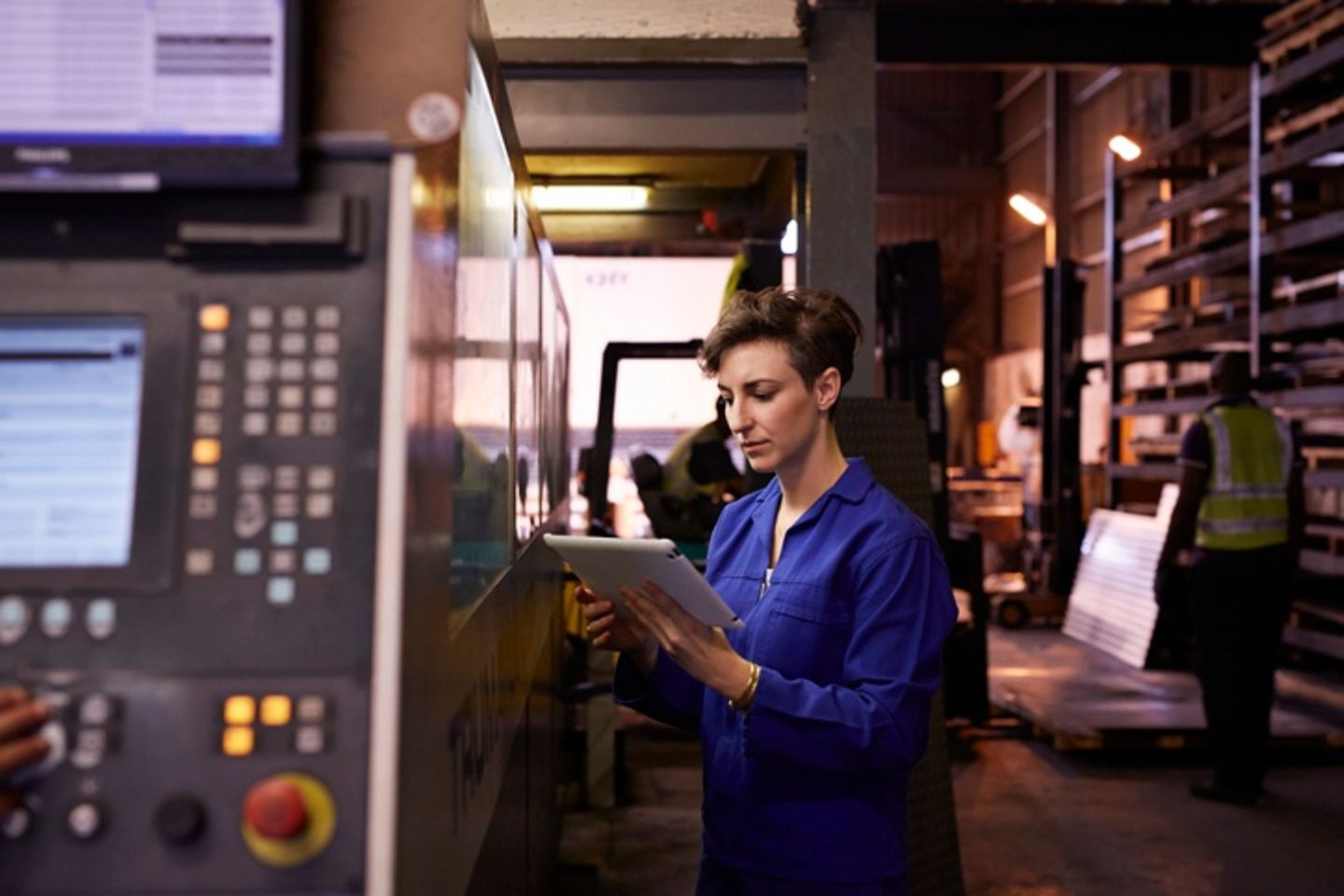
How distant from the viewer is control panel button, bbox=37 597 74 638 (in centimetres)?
112

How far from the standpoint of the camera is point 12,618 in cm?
112

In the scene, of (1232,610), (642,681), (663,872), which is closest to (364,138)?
(642,681)

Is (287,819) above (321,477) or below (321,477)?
below

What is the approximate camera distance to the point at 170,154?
44.8 inches

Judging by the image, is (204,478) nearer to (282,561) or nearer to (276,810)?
(282,561)

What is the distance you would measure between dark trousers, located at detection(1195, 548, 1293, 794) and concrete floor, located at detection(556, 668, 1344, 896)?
344 millimetres

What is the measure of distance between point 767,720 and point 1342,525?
25.7 feet

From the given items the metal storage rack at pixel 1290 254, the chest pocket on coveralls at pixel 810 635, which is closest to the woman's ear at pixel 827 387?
the chest pocket on coveralls at pixel 810 635

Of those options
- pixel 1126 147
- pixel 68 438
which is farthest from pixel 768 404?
pixel 1126 147

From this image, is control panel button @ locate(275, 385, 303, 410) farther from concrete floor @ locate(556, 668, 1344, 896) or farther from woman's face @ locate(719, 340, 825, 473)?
concrete floor @ locate(556, 668, 1344, 896)

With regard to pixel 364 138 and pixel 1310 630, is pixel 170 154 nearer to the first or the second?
pixel 364 138

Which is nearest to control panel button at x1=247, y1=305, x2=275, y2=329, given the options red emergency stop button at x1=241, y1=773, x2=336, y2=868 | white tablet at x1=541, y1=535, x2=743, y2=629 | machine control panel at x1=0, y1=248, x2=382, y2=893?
machine control panel at x1=0, y1=248, x2=382, y2=893

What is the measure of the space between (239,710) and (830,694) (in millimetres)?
1137

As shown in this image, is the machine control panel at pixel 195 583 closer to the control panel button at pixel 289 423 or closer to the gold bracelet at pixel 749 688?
the control panel button at pixel 289 423
